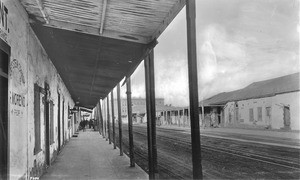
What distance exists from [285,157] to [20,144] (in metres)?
9.89

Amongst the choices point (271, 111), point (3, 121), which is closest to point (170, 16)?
point (3, 121)

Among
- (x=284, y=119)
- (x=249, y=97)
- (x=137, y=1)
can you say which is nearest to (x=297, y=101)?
(x=284, y=119)

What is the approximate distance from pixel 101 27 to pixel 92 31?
0.45m

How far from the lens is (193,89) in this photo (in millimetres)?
4688

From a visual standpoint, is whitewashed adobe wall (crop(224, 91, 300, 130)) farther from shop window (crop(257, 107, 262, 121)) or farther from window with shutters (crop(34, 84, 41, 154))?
window with shutters (crop(34, 84, 41, 154))

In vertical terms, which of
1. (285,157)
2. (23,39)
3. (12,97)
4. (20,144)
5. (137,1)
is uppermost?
(137,1)

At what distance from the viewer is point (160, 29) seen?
6.75 metres

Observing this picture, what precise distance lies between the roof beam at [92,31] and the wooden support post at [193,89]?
9.24 feet

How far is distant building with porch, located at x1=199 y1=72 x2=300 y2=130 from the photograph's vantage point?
2983 centimetres

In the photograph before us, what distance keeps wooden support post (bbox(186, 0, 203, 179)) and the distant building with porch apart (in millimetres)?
25944

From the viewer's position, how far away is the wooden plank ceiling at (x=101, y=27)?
5730 millimetres

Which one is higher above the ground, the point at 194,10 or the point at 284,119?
the point at 194,10

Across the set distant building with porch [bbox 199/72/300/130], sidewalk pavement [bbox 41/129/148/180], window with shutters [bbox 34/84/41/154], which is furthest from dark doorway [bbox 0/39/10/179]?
distant building with porch [bbox 199/72/300/130]

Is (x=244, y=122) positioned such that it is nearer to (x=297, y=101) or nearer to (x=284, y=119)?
(x=284, y=119)
